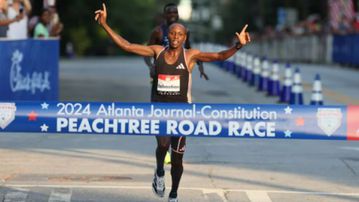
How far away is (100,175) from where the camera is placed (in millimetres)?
12227

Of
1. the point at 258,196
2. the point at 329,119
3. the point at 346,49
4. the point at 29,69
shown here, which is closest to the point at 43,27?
the point at 29,69

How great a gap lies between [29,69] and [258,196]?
32.7ft

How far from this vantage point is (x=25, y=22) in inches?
812

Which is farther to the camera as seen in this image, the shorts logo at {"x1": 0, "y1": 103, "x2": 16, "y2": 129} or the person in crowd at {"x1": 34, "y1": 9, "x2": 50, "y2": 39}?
the person in crowd at {"x1": 34, "y1": 9, "x2": 50, "y2": 39}

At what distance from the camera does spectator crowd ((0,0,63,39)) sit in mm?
18500

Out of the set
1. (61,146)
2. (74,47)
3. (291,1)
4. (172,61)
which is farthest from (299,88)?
(291,1)

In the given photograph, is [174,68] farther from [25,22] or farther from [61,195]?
[25,22]

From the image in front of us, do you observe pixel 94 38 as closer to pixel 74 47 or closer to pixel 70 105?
pixel 74 47

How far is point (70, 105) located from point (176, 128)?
1018 mm

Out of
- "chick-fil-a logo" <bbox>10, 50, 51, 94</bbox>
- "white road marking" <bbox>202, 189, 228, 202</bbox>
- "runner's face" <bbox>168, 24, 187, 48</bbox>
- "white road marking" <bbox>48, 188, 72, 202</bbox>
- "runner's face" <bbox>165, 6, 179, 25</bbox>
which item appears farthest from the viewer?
"chick-fil-a logo" <bbox>10, 50, 51, 94</bbox>

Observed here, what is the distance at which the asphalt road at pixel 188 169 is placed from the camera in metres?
10.9

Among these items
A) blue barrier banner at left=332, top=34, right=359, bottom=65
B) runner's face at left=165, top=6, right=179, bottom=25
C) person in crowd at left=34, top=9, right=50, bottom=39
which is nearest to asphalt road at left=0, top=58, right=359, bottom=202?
runner's face at left=165, top=6, right=179, bottom=25

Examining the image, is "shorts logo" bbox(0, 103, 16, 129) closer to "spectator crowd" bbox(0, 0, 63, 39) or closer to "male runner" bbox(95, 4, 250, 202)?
"male runner" bbox(95, 4, 250, 202)

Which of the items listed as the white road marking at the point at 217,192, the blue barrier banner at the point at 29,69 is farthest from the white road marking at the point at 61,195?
the blue barrier banner at the point at 29,69
